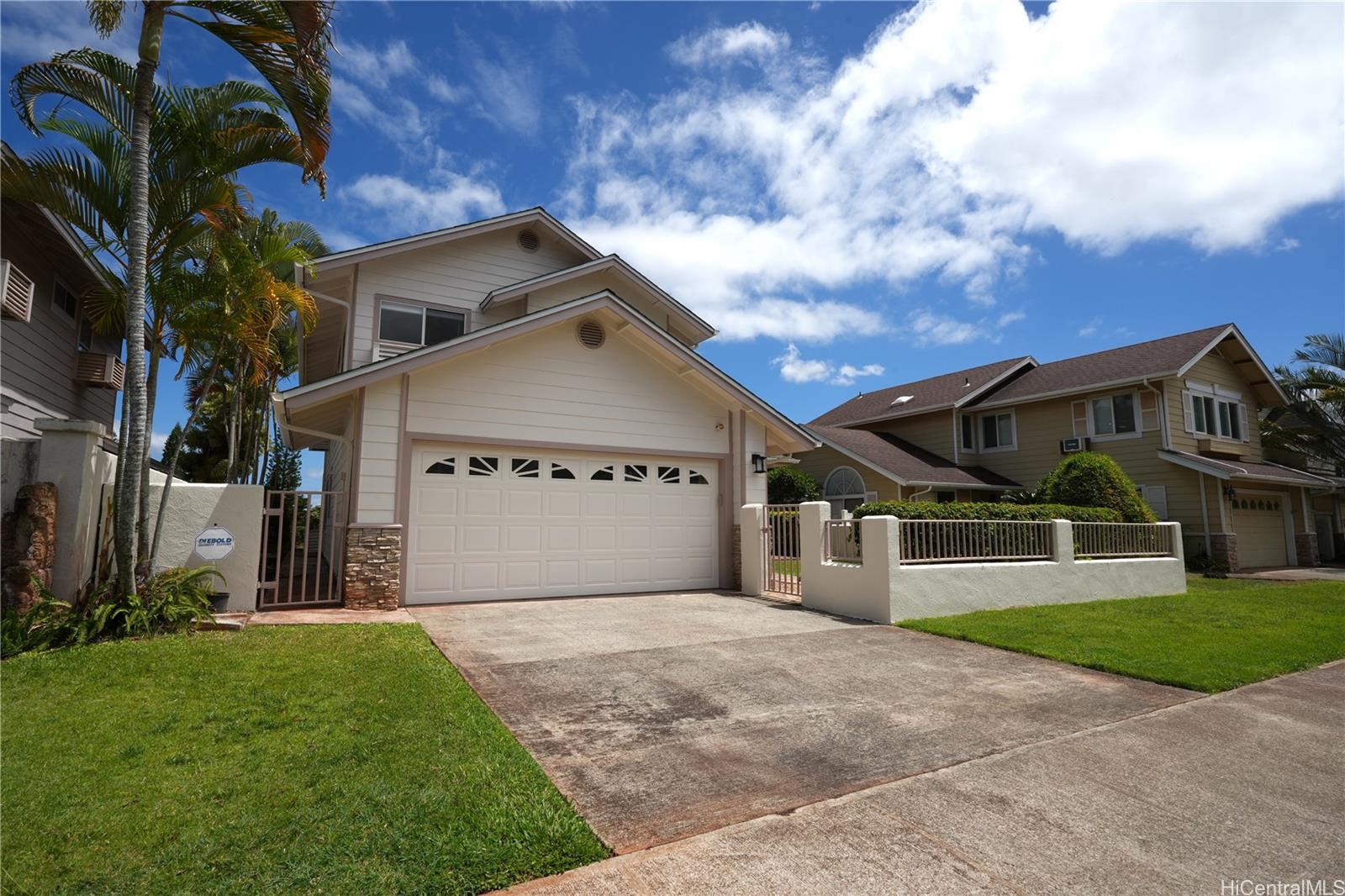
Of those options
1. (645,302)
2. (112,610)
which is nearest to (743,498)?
(645,302)

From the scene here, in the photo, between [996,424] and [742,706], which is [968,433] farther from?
[742,706]

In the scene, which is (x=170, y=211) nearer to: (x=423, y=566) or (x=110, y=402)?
(x=423, y=566)

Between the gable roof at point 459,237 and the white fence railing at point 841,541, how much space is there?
835 centimetres

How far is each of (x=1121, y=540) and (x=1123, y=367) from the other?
1071 cm

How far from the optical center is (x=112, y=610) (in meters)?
6.86

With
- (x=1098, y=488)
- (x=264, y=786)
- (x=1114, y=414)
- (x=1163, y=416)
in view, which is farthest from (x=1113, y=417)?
(x=264, y=786)

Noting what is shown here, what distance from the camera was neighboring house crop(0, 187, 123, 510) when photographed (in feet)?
36.1

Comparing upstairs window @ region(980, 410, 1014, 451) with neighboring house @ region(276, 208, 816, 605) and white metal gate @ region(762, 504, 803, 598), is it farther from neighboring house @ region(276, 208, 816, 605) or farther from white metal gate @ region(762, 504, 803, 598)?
white metal gate @ region(762, 504, 803, 598)

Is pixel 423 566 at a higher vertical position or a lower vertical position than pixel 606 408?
lower

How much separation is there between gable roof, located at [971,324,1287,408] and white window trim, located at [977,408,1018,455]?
21.5 inches

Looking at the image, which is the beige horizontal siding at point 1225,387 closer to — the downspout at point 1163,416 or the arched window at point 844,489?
the downspout at point 1163,416

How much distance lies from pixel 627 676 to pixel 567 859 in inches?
124

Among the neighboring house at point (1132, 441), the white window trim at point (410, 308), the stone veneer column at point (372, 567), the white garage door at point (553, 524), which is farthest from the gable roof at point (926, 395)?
the stone veneer column at point (372, 567)

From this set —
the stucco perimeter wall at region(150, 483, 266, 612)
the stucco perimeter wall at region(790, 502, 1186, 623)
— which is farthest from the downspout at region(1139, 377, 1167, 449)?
the stucco perimeter wall at region(150, 483, 266, 612)
